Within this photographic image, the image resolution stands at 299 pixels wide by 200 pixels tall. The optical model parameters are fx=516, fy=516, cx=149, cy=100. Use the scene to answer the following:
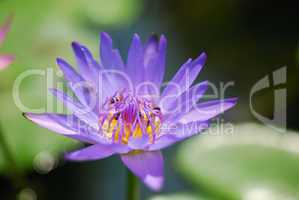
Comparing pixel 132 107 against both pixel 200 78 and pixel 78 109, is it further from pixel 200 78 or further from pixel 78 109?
pixel 200 78

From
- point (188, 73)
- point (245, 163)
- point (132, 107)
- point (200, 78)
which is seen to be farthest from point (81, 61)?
point (200, 78)

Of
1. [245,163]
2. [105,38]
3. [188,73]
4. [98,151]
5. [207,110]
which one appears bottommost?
[245,163]

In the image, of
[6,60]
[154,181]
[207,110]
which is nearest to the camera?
[154,181]

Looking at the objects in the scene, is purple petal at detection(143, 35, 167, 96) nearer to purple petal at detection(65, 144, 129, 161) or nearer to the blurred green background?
purple petal at detection(65, 144, 129, 161)

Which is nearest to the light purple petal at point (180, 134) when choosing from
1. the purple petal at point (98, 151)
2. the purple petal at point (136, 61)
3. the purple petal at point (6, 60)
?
the purple petal at point (98, 151)

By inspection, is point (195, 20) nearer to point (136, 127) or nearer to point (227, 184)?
point (227, 184)

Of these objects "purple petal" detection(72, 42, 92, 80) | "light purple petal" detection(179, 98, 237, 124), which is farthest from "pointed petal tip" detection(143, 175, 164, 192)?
"purple petal" detection(72, 42, 92, 80)
